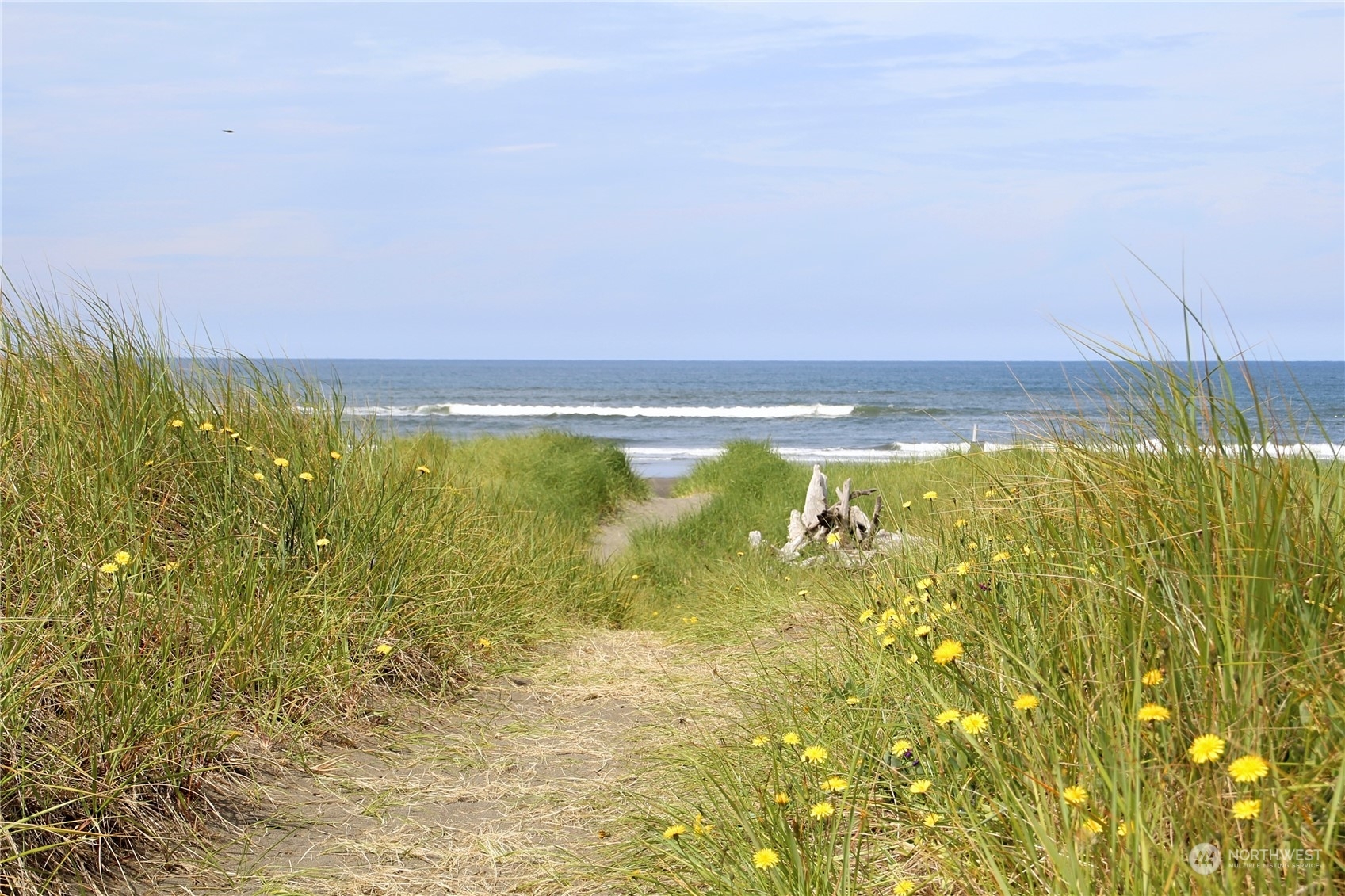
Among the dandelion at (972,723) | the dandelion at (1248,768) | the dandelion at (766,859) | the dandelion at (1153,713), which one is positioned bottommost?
the dandelion at (766,859)

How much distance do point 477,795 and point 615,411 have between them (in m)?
38.4

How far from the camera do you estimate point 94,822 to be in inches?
104

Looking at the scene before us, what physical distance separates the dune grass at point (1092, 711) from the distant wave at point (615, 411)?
1453 inches

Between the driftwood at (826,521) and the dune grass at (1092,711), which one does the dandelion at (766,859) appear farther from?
the driftwood at (826,521)

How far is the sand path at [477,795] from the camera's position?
2.85 meters

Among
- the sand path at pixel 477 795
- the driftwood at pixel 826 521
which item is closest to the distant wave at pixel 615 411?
the driftwood at pixel 826 521

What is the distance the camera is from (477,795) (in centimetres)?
352

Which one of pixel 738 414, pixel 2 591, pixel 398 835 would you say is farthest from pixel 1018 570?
pixel 738 414

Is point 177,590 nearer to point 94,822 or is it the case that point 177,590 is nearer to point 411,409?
point 94,822

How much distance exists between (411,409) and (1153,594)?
1606 inches

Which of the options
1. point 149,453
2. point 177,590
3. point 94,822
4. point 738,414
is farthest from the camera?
point 738,414

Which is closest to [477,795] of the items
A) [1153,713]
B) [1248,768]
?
[1153,713]

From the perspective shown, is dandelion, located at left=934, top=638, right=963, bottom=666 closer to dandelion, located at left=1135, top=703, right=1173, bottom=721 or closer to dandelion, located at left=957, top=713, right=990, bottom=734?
dandelion, located at left=957, top=713, right=990, bottom=734

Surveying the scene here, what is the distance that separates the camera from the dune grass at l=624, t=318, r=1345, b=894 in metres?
1.87
